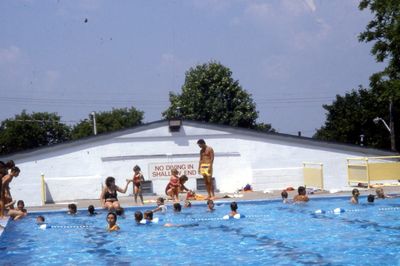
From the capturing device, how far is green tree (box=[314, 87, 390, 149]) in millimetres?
64875

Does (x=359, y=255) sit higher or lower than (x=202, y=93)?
lower

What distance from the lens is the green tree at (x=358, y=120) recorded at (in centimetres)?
6488

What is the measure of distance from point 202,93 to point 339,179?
34.1m

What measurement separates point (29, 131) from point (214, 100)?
31.0 metres

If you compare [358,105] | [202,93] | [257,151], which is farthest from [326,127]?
[257,151]

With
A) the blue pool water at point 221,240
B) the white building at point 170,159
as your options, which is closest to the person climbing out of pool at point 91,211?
the blue pool water at point 221,240

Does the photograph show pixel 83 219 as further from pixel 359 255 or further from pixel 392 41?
pixel 392 41

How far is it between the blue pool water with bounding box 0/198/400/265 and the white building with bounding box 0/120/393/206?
8706mm

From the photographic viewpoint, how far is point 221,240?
1453 centimetres

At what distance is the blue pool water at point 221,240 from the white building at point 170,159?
28.6 feet

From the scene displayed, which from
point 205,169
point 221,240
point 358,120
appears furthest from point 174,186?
point 358,120

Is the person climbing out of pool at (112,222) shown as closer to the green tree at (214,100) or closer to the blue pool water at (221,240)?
the blue pool water at (221,240)

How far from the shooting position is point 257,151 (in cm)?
3086

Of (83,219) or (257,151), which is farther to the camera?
(257,151)
